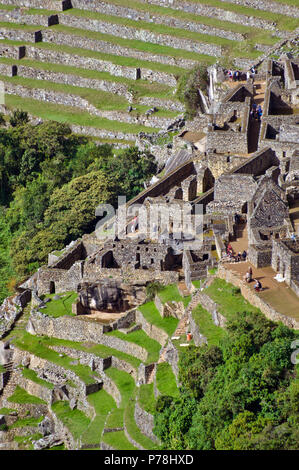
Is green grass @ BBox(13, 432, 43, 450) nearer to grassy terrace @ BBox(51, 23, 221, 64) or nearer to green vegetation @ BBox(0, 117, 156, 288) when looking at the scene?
green vegetation @ BBox(0, 117, 156, 288)

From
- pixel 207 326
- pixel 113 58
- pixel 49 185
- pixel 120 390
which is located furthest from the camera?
pixel 113 58

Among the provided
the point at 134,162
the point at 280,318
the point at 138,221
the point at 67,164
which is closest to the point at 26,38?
the point at 67,164

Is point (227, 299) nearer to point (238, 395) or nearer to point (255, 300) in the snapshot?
point (255, 300)

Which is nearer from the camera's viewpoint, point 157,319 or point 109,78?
point 157,319

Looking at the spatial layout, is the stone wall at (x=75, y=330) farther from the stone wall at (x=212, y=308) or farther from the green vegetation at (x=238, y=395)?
the green vegetation at (x=238, y=395)

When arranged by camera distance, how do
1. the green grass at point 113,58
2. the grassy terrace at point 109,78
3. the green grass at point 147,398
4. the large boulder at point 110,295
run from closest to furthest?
the green grass at point 147,398
the large boulder at point 110,295
the grassy terrace at point 109,78
the green grass at point 113,58

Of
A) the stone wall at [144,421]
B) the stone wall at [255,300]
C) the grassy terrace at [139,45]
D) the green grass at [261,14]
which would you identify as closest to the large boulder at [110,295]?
the stone wall at [255,300]

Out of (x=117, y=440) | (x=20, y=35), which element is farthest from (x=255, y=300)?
(x=20, y=35)
